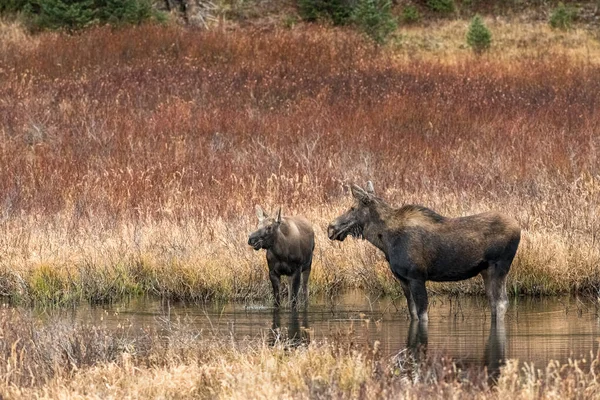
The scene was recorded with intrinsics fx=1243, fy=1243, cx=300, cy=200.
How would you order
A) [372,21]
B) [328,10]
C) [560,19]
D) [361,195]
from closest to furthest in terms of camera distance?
[361,195], [372,21], [328,10], [560,19]

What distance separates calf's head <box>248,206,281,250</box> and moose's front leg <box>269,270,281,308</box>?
409 millimetres

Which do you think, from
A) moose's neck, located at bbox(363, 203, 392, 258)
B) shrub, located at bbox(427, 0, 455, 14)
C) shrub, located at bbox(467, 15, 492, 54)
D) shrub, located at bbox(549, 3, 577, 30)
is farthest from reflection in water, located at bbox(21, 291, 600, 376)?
shrub, located at bbox(427, 0, 455, 14)

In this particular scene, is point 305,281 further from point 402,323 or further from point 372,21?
point 372,21

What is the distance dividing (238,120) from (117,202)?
281 inches

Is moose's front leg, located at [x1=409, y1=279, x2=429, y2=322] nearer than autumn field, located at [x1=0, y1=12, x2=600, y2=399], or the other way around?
autumn field, located at [x1=0, y1=12, x2=600, y2=399]

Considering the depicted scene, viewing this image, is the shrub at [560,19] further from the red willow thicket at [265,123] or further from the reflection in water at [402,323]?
the reflection in water at [402,323]

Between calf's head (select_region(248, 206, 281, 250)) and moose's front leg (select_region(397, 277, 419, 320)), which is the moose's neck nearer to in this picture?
moose's front leg (select_region(397, 277, 419, 320))

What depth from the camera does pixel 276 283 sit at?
14.2 metres

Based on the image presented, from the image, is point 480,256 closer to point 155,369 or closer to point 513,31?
point 155,369

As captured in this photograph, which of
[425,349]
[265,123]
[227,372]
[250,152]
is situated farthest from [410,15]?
[227,372]

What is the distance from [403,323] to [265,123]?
1266cm

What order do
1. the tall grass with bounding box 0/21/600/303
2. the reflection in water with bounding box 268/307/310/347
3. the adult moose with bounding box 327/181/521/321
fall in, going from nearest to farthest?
the reflection in water with bounding box 268/307/310/347
the adult moose with bounding box 327/181/521/321
the tall grass with bounding box 0/21/600/303

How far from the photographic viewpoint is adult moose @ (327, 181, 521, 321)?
41.2 feet

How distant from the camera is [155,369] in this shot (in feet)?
30.4
